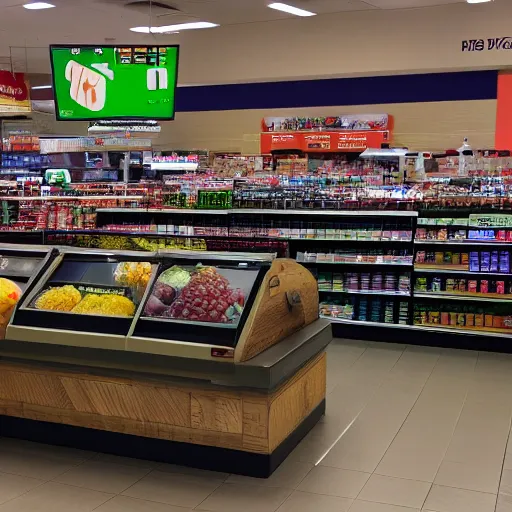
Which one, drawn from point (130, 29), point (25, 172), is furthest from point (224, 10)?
point (25, 172)

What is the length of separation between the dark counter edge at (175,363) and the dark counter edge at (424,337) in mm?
3023

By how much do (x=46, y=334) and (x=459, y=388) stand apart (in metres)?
3.50

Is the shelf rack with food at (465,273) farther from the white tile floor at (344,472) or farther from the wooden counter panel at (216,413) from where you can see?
the wooden counter panel at (216,413)

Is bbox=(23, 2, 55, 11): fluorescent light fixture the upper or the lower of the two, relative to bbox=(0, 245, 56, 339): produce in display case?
upper

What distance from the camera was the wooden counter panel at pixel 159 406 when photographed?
3668mm

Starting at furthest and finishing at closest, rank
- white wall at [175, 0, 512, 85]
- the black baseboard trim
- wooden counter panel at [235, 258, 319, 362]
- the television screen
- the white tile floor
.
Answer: white wall at [175, 0, 512, 85]
the television screen
the black baseboard trim
wooden counter panel at [235, 258, 319, 362]
the white tile floor

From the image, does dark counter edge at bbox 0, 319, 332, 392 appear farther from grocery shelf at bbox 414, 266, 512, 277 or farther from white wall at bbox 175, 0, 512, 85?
white wall at bbox 175, 0, 512, 85

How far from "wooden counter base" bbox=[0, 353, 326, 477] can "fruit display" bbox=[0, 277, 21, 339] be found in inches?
11.3

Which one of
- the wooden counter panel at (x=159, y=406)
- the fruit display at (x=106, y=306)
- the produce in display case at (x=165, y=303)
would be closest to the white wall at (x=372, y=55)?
the produce in display case at (x=165, y=303)

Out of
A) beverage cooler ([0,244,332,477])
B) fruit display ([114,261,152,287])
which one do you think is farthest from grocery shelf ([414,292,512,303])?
fruit display ([114,261,152,287])

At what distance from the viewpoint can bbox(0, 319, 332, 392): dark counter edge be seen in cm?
351

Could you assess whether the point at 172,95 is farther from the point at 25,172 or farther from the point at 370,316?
the point at 25,172

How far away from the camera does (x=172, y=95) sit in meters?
6.27

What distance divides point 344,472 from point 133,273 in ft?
5.95
